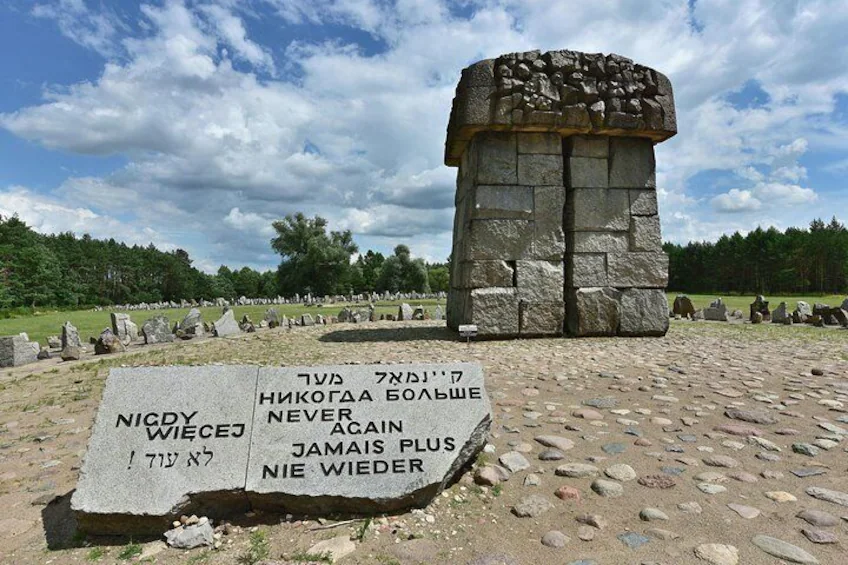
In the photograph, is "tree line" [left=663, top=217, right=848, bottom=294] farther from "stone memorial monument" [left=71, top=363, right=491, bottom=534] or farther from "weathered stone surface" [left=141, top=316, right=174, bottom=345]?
"stone memorial monument" [left=71, top=363, right=491, bottom=534]

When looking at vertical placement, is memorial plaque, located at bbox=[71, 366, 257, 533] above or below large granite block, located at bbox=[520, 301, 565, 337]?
below

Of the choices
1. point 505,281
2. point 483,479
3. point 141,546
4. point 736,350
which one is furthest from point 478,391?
point 736,350

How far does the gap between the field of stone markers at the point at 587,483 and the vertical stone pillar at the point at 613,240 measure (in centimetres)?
264

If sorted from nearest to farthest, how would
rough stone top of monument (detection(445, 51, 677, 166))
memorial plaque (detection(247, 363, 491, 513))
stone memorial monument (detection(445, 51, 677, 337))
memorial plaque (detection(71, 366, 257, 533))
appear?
memorial plaque (detection(71, 366, 257, 533)), memorial plaque (detection(247, 363, 491, 513)), rough stone top of monument (detection(445, 51, 677, 166)), stone memorial monument (detection(445, 51, 677, 337))

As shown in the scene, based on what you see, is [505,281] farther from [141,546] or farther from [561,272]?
[141,546]

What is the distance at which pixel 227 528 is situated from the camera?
2.83 m

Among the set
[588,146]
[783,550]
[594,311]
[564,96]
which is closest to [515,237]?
[594,311]

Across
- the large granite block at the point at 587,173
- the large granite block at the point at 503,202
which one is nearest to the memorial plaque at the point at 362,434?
the large granite block at the point at 503,202

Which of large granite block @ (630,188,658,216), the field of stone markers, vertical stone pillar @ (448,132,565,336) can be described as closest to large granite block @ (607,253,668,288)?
large granite block @ (630,188,658,216)

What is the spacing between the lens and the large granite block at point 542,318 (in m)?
8.62

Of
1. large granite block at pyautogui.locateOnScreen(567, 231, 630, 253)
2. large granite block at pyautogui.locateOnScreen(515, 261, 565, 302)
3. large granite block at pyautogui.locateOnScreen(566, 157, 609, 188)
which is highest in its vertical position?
large granite block at pyautogui.locateOnScreen(566, 157, 609, 188)

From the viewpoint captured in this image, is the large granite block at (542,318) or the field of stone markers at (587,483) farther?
the large granite block at (542,318)

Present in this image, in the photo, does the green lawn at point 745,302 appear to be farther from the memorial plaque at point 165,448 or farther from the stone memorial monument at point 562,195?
the memorial plaque at point 165,448

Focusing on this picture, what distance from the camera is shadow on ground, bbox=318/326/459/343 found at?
892 cm
